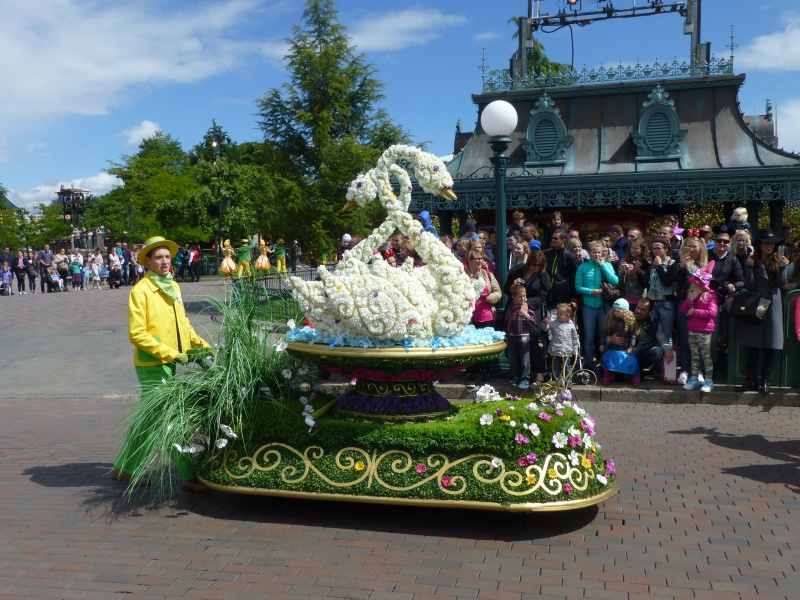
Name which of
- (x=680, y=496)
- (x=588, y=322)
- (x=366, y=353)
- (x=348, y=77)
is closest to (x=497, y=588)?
(x=366, y=353)

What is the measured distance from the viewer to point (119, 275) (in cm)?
3000

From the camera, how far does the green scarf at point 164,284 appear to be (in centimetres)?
614

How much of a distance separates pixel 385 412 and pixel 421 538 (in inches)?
35.4

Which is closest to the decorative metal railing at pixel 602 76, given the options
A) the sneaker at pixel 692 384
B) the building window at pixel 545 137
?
the building window at pixel 545 137

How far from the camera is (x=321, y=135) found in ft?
58.6

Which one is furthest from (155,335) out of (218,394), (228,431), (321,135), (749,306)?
Result: (321,135)

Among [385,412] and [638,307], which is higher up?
[638,307]

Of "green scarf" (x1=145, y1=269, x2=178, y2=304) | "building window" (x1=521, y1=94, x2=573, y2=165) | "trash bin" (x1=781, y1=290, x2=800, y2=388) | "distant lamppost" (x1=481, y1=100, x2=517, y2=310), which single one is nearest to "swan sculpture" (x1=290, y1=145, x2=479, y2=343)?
"green scarf" (x1=145, y1=269, x2=178, y2=304)

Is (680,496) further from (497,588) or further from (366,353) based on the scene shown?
(366,353)

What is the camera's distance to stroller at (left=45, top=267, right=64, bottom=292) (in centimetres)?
2841

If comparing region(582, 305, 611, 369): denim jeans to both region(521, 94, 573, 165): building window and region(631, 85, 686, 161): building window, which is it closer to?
region(631, 85, 686, 161): building window

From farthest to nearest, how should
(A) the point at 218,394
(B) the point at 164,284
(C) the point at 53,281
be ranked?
(C) the point at 53,281, (B) the point at 164,284, (A) the point at 218,394

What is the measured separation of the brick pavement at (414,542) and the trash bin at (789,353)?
8.45 ft

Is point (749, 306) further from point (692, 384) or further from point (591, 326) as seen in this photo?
point (591, 326)
